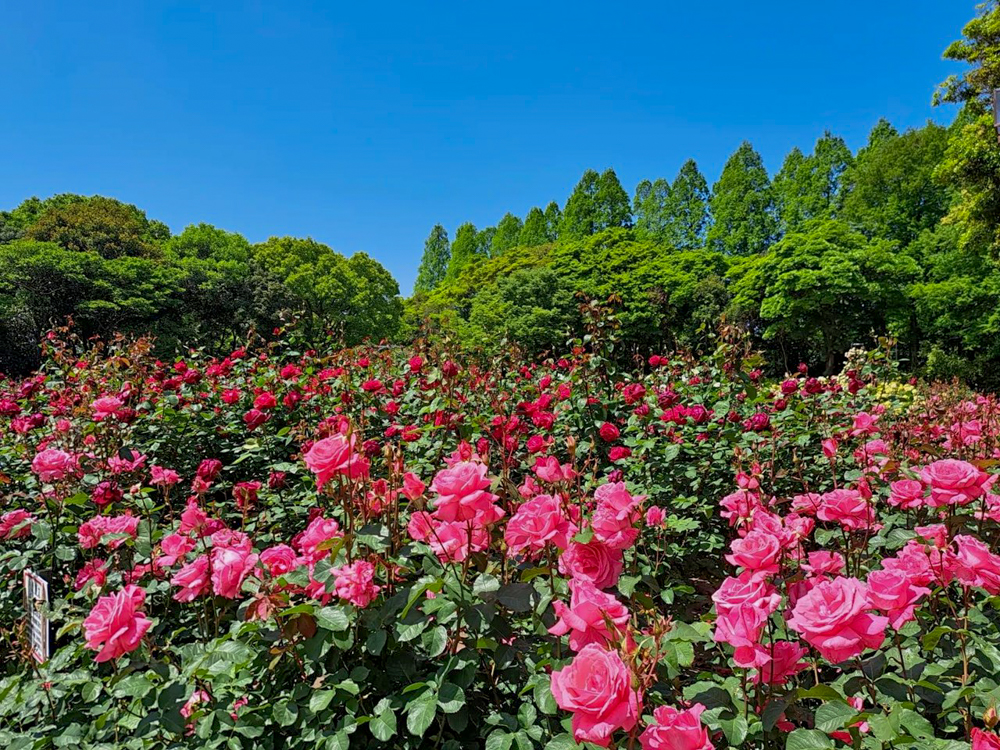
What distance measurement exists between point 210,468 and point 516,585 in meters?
1.32

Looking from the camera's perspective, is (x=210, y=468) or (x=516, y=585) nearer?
(x=516, y=585)

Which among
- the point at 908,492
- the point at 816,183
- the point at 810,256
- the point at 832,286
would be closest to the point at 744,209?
the point at 816,183

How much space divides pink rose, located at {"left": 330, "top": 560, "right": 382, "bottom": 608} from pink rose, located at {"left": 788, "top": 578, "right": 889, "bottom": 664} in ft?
2.32

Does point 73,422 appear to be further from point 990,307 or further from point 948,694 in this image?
point 990,307

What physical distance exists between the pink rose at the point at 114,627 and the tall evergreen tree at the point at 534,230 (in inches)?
1299

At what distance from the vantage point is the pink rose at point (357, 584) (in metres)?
1.03

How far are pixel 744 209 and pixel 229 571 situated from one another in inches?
1119

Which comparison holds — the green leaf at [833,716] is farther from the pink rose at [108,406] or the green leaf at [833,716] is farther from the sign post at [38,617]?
the pink rose at [108,406]

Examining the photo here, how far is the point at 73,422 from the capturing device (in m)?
2.56

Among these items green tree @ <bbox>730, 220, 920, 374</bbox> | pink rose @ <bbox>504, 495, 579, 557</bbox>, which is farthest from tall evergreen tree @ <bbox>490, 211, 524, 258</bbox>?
pink rose @ <bbox>504, 495, 579, 557</bbox>

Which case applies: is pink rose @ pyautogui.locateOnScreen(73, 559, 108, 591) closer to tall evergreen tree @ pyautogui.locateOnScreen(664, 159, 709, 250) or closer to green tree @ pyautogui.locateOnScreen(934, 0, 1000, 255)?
green tree @ pyautogui.locateOnScreen(934, 0, 1000, 255)

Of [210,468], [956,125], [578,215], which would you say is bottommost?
[210,468]

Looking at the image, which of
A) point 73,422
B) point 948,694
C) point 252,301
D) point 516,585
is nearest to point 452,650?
point 516,585

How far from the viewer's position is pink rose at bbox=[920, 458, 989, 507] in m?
1.19
